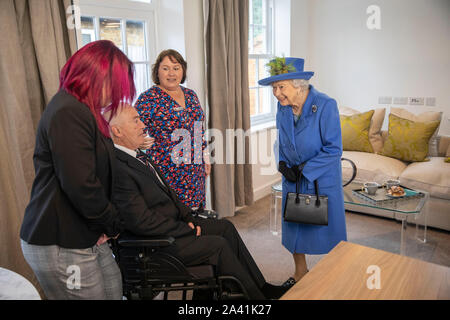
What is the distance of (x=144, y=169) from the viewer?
169 centimetres

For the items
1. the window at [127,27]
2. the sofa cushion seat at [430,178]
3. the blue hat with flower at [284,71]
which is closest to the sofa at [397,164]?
the sofa cushion seat at [430,178]

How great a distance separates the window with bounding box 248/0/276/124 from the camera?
4316 millimetres

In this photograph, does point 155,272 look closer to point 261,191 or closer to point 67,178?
point 67,178

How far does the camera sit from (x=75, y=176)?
1142 millimetres

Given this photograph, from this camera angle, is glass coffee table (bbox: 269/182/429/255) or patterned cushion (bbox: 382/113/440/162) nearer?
glass coffee table (bbox: 269/182/429/255)

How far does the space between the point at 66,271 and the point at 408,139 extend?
3.47 m

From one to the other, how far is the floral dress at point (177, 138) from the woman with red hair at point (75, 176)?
41.7 inches

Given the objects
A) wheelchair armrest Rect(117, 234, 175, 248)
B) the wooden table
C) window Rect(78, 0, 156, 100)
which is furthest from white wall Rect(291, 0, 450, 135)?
wheelchair armrest Rect(117, 234, 175, 248)

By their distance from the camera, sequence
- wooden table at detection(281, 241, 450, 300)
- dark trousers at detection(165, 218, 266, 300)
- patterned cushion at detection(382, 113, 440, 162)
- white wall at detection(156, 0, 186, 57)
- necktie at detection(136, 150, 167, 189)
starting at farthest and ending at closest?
patterned cushion at detection(382, 113, 440, 162), white wall at detection(156, 0, 186, 57), necktie at detection(136, 150, 167, 189), dark trousers at detection(165, 218, 266, 300), wooden table at detection(281, 241, 450, 300)

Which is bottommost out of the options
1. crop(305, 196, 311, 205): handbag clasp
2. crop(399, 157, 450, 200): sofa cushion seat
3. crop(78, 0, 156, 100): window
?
crop(399, 157, 450, 200): sofa cushion seat

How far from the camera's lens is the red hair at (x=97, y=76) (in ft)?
3.90

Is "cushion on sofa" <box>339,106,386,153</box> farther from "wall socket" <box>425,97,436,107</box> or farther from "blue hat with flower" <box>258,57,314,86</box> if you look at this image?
"blue hat with flower" <box>258,57,314,86</box>

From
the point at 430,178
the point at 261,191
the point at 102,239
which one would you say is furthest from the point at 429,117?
the point at 102,239
